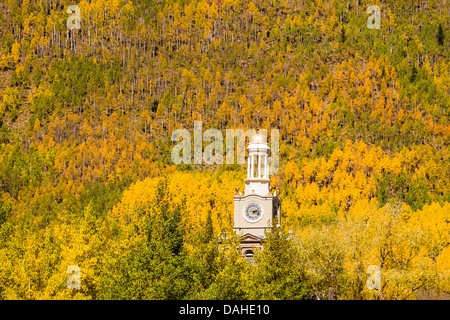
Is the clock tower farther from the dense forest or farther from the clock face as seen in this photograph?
the dense forest

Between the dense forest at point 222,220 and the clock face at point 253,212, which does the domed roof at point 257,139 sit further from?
the dense forest at point 222,220

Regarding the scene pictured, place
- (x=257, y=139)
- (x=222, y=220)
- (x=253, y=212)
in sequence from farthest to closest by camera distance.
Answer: (x=222, y=220), (x=257, y=139), (x=253, y=212)

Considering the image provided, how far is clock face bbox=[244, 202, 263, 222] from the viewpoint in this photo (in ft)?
339

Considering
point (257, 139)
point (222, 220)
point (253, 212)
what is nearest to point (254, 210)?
point (253, 212)

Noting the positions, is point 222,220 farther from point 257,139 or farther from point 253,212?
point 253,212

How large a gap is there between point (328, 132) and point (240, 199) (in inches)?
3694

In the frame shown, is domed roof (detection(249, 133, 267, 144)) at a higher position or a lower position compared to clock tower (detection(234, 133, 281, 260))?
higher

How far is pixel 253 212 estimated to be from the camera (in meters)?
104

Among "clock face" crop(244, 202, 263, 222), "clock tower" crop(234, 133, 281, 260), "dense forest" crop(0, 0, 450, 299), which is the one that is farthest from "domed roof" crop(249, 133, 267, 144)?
"dense forest" crop(0, 0, 450, 299)

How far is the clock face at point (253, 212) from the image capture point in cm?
10319

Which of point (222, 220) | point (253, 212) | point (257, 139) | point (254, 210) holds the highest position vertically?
point (257, 139)

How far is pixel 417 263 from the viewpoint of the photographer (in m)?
57.4
